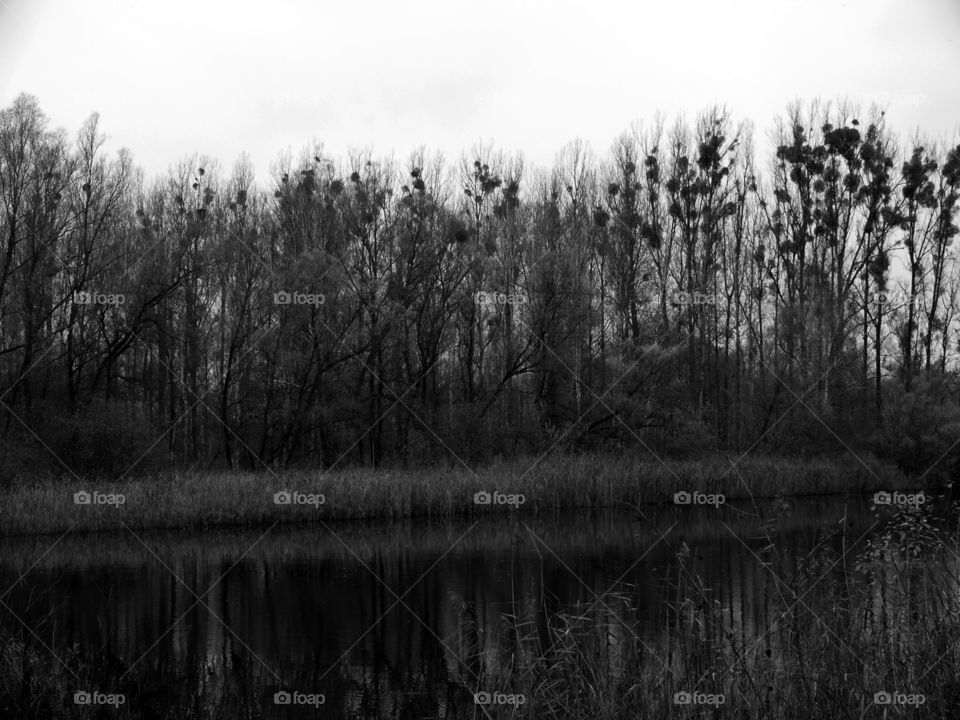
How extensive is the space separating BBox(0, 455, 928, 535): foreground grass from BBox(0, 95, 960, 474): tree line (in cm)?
367

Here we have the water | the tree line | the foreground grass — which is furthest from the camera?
the tree line

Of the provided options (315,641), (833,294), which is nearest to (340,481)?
(315,641)

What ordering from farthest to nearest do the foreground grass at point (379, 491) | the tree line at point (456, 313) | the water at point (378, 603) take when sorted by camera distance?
the tree line at point (456, 313)
the foreground grass at point (379, 491)
the water at point (378, 603)

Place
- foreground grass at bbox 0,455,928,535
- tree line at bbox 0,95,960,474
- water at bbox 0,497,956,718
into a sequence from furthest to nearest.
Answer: tree line at bbox 0,95,960,474 → foreground grass at bbox 0,455,928,535 → water at bbox 0,497,956,718

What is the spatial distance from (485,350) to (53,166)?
17.1 metres

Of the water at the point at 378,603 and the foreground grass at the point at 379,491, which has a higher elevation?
the foreground grass at the point at 379,491

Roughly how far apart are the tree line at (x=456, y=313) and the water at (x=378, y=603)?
372 inches

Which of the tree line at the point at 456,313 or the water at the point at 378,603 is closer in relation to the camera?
the water at the point at 378,603

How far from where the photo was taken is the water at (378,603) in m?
8.70

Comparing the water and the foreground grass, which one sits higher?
the foreground grass

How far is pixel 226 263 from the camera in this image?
111 feet

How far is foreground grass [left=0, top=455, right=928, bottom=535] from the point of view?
819 inches

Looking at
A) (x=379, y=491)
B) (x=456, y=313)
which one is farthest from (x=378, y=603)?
(x=456, y=313)

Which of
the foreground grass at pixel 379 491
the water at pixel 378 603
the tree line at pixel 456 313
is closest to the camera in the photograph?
the water at pixel 378 603
